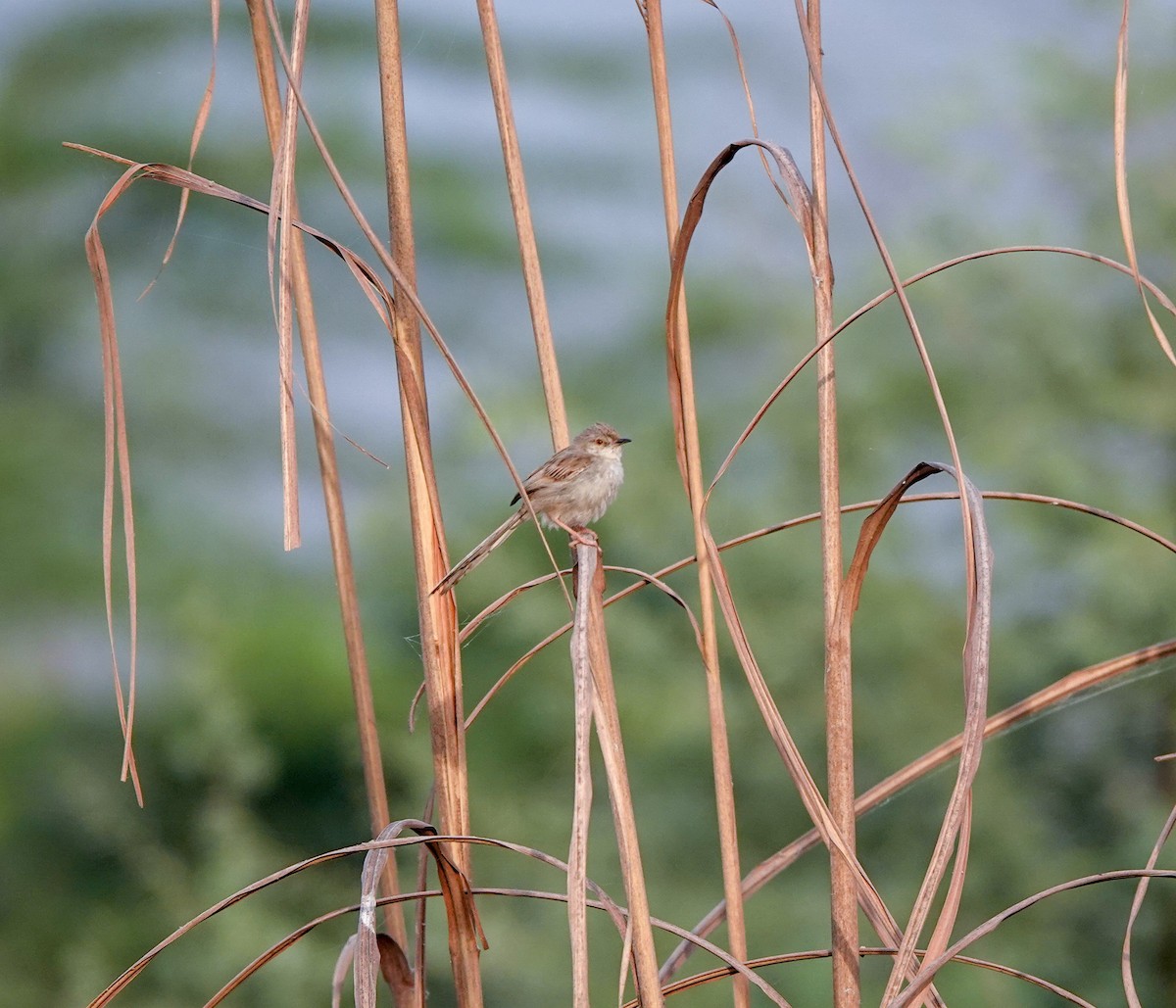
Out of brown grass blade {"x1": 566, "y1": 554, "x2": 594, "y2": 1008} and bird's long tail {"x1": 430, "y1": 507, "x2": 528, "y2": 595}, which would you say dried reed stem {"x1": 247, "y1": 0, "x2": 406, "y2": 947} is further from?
brown grass blade {"x1": 566, "y1": 554, "x2": 594, "y2": 1008}

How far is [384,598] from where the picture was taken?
492 centimetres

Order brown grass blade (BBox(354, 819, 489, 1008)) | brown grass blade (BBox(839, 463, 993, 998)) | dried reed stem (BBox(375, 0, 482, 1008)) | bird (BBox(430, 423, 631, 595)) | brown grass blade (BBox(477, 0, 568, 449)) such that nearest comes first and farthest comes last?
brown grass blade (BBox(839, 463, 993, 998)) → brown grass blade (BBox(354, 819, 489, 1008)) → dried reed stem (BBox(375, 0, 482, 1008)) → brown grass blade (BBox(477, 0, 568, 449)) → bird (BBox(430, 423, 631, 595))

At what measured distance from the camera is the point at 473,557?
1811 millimetres

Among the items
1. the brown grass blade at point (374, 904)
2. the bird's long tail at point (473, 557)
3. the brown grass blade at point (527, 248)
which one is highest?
the brown grass blade at point (527, 248)

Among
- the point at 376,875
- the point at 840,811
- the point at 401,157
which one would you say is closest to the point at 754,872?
the point at 840,811

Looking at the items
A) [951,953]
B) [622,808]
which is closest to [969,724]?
[951,953]

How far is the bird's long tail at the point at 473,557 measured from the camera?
1.25 meters

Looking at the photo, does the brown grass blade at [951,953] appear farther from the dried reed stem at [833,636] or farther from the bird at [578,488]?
the bird at [578,488]

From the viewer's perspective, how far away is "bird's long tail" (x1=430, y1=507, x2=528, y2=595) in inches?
49.1

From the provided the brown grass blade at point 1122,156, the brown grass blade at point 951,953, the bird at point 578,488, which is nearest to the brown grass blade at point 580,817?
the brown grass blade at point 951,953

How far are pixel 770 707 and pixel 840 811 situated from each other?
0.16 meters

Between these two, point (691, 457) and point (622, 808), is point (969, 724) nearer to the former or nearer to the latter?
point (622, 808)

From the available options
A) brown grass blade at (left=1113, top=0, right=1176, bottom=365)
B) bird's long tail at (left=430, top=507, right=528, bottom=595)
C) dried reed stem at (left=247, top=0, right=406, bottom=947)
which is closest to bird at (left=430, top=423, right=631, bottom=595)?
bird's long tail at (left=430, top=507, right=528, bottom=595)

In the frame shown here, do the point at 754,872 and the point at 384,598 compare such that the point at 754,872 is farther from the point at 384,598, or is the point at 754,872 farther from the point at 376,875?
the point at 384,598
